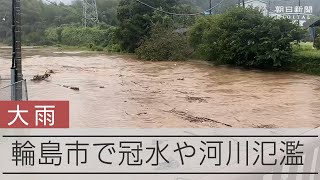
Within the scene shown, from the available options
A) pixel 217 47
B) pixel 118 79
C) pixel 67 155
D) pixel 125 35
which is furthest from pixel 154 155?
pixel 125 35

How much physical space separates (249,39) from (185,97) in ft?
26.8

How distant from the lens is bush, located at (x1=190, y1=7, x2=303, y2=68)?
18.3 m

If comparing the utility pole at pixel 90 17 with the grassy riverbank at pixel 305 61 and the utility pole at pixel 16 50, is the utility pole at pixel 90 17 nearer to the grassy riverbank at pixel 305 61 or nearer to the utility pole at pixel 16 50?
the grassy riverbank at pixel 305 61

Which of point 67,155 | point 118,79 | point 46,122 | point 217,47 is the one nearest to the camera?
point 67,155

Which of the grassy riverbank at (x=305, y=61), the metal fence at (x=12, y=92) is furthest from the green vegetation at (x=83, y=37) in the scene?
the metal fence at (x=12, y=92)

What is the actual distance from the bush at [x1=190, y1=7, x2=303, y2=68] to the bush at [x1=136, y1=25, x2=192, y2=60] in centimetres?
199

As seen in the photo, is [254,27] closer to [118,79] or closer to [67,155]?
[118,79]

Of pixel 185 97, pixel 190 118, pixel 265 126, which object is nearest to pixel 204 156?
pixel 265 126

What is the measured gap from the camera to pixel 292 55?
1855 cm

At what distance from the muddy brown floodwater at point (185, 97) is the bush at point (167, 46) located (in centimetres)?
392

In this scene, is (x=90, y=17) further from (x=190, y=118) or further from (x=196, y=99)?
(x=190, y=118)

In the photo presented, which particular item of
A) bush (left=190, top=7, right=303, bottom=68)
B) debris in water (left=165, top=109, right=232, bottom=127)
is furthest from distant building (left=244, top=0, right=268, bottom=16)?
debris in water (left=165, top=109, right=232, bottom=127)

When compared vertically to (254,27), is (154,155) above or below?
below

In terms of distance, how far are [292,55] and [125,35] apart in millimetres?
13960
